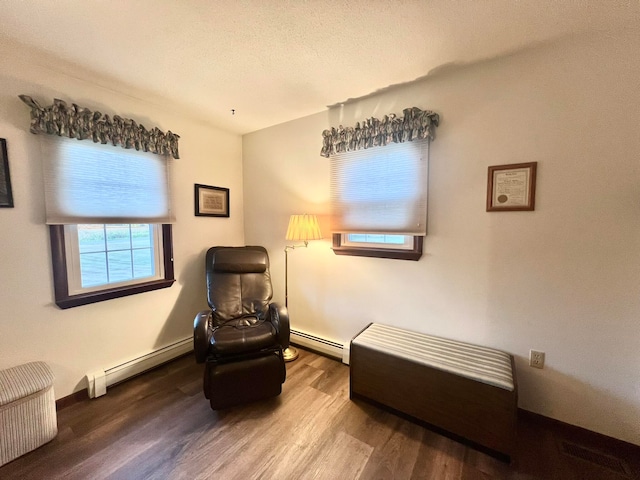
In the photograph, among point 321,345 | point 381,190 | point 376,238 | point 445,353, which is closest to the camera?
point 445,353

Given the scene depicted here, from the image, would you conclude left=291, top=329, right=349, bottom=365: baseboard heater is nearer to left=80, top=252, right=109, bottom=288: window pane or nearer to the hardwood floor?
the hardwood floor

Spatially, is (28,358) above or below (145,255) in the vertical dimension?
below

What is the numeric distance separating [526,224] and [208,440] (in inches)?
94.8

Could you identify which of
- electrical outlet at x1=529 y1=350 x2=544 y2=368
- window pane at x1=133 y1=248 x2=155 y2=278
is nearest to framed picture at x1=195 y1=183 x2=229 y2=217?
window pane at x1=133 y1=248 x2=155 y2=278

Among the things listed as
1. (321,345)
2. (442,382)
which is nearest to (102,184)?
(321,345)

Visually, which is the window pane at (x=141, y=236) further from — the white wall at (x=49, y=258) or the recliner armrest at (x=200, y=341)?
the recliner armrest at (x=200, y=341)

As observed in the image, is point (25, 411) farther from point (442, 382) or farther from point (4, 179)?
point (442, 382)

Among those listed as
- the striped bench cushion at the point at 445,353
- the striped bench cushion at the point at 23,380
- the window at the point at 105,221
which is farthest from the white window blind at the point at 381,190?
the striped bench cushion at the point at 23,380

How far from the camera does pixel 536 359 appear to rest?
64.1 inches

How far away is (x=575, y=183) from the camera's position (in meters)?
1.48

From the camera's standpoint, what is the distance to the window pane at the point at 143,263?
2240 millimetres

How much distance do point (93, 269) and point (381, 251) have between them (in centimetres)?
231

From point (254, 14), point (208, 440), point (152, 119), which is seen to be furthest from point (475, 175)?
point (152, 119)

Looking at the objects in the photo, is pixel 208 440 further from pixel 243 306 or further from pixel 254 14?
pixel 254 14
